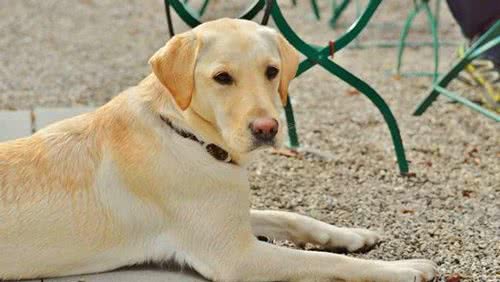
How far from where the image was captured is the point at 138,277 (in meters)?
3.42

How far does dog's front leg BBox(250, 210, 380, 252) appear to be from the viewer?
3.77 m

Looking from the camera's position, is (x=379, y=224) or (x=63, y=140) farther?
(x=379, y=224)

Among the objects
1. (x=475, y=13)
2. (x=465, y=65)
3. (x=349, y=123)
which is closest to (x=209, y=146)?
(x=465, y=65)

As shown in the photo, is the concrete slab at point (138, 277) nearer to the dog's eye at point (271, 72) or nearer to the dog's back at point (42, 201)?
the dog's back at point (42, 201)

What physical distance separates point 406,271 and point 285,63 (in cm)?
81

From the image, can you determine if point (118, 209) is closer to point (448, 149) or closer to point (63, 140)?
point (63, 140)

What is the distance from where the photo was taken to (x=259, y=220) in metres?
3.83

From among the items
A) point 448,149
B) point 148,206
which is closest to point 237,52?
point 148,206

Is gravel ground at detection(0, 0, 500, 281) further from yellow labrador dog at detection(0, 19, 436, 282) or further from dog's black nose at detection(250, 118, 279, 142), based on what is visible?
dog's black nose at detection(250, 118, 279, 142)

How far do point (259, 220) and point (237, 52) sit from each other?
0.79 meters

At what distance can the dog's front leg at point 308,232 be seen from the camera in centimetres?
377

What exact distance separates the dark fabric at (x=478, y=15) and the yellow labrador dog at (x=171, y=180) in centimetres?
276

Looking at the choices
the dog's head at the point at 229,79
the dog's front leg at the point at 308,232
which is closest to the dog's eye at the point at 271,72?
the dog's head at the point at 229,79

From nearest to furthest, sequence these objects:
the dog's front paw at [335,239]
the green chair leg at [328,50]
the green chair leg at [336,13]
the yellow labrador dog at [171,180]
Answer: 1. the yellow labrador dog at [171,180]
2. the dog's front paw at [335,239]
3. the green chair leg at [328,50]
4. the green chair leg at [336,13]
